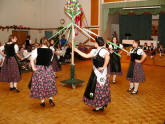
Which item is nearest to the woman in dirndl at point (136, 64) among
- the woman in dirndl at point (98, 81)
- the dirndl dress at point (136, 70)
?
the dirndl dress at point (136, 70)

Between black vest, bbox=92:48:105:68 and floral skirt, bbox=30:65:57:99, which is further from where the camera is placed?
floral skirt, bbox=30:65:57:99

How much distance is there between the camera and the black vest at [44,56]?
124 inches

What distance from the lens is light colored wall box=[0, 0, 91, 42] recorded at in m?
10.2

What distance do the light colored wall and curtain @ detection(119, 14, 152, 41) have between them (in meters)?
3.53

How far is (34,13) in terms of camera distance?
1179cm

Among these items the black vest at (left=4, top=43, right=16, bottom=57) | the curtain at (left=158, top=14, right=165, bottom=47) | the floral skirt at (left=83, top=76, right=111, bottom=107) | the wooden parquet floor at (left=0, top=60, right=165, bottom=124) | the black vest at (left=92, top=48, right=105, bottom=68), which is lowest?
the wooden parquet floor at (left=0, top=60, right=165, bottom=124)

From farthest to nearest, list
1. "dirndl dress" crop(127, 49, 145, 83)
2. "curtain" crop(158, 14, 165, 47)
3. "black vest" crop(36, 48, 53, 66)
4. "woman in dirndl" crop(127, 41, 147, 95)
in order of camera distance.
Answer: "curtain" crop(158, 14, 165, 47) < "dirndl dress" crop(127, 49, 145, 83) < "woman in dirndl" crop(127, 41, 147, 95) < "black vest" crop(36, 48, 53, 66)

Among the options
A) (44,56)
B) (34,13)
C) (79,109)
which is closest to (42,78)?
(44,56)

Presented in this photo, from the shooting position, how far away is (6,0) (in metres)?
10.2

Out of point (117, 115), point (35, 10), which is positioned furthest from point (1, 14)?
point (117, 115)

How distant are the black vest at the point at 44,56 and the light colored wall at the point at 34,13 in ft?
24.2

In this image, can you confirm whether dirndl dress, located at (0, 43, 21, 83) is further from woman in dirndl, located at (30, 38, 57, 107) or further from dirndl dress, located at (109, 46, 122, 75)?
dirndl dress, located at (109, 46, 122, 75)

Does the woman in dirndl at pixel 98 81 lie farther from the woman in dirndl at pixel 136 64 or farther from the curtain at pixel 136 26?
the curtain at pixel 136 26

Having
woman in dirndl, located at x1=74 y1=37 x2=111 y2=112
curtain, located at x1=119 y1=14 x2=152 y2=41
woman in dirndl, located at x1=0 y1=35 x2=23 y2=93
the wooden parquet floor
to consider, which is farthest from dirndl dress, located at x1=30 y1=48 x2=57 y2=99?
curtain, located at x1=119 y1=14 x2=152 y2=41
